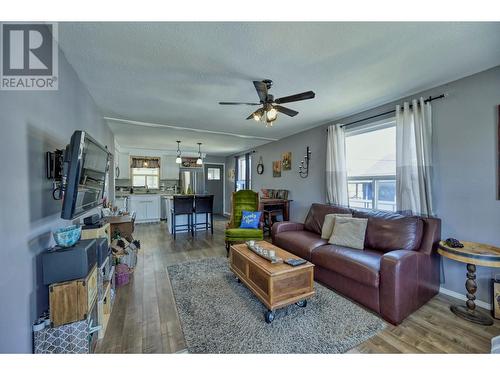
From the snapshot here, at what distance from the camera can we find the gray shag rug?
5.20 ft

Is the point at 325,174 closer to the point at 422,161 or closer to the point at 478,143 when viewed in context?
the point at 422,161

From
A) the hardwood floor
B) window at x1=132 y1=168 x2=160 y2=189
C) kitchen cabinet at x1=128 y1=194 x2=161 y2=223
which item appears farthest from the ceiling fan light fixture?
window at x1=132 y1=168 x2=160 y2=189

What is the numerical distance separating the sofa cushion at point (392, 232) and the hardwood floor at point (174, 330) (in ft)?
2.12

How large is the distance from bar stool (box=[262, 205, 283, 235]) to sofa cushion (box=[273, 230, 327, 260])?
1371 mm

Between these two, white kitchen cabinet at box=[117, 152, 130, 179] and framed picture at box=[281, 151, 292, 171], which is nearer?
framed picture at box=[281, 151, 292, 171]

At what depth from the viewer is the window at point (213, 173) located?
322 inches

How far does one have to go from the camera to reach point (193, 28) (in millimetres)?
1513

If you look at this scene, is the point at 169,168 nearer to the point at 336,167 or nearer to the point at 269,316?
the point at 336,167

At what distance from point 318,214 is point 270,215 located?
151 cm

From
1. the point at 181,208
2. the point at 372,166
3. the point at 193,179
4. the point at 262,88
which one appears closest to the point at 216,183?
the point at 193,179

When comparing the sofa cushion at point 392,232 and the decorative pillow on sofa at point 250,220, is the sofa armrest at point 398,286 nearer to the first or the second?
the sofa cushion at point 392,232

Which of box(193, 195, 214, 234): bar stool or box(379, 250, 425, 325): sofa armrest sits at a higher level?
box(193, 195, 214, 234): bar stool

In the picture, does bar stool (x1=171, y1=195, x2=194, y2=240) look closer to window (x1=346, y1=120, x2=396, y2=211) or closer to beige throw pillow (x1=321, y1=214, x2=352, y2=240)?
beige throw pillow (x1=321, y1=214, x2=352, y2=240)
